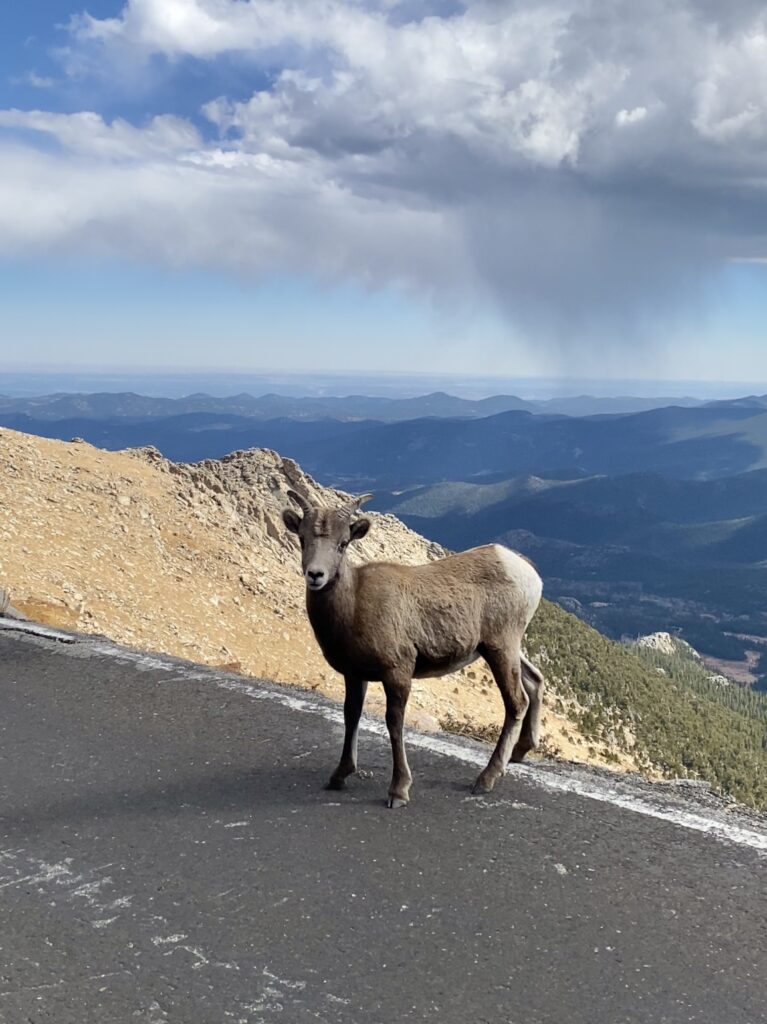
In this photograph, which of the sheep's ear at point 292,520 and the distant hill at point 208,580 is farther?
the distant hill at point 208,580

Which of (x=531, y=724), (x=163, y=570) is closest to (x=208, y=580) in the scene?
(x=163, y=570)

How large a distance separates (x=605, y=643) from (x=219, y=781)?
54924 millimetres

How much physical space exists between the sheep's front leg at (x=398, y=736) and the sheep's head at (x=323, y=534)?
83 cm

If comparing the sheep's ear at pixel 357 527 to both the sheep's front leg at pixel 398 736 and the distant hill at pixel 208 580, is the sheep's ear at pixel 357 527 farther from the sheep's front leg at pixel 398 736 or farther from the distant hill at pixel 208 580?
the distant hill at pixel 208 580

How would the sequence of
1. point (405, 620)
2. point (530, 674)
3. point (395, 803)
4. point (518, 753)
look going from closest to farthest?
1. point (395, 803)
2. point (405, 620)
3. point (518, 753)
4. point (530, 674)

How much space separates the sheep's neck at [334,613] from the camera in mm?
5871

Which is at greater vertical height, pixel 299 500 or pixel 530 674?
pixel 299 500

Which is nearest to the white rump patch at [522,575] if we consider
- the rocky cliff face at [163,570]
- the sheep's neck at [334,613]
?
the sheep's neck at [334,613]

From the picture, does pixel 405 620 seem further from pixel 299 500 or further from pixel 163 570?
pixel 163 570

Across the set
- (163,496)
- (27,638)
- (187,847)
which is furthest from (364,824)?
(163,496)

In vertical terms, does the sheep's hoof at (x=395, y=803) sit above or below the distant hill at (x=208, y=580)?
above

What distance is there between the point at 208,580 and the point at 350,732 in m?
18.0

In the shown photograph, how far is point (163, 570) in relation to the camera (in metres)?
22.0

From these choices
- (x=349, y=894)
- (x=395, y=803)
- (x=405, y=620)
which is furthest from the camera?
(x=405, y=620)
